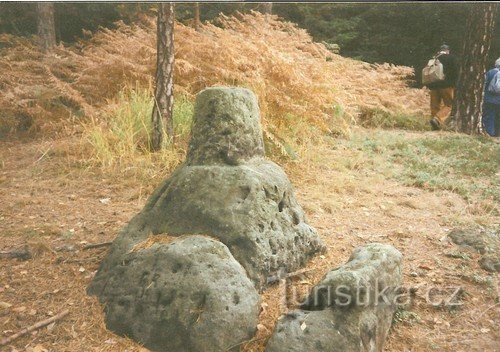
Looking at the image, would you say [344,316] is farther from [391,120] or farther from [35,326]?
[391,120]

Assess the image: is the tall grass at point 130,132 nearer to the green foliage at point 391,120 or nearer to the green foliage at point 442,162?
the green foliage at point 442,162

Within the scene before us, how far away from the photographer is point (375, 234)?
3336mm

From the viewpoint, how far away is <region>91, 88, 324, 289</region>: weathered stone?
256 cm

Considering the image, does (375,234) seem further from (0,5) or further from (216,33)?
(0,5)

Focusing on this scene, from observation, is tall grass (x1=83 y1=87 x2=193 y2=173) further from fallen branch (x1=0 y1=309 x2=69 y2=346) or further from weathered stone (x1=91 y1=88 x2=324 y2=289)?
fallen branch (x1=0 y1=309 x2=69 y2=346)

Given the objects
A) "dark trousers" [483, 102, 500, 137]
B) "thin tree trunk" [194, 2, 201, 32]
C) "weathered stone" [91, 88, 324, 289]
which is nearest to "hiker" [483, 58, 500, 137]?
"dark trousers" [483, 102, 500, 137]

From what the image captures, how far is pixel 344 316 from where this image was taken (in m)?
2.11

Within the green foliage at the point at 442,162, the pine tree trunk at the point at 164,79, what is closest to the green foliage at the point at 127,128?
the pine tree trunk at the point at 164,79

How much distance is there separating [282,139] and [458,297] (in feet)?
8.63

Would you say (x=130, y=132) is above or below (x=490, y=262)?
above

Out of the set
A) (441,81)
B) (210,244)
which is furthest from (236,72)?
(210,244)

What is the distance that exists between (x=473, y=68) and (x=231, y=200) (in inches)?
81.1

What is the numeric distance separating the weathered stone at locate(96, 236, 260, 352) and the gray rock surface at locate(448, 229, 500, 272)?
166 cm

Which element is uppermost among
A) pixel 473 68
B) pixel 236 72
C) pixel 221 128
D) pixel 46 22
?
A: pixel 46 22
